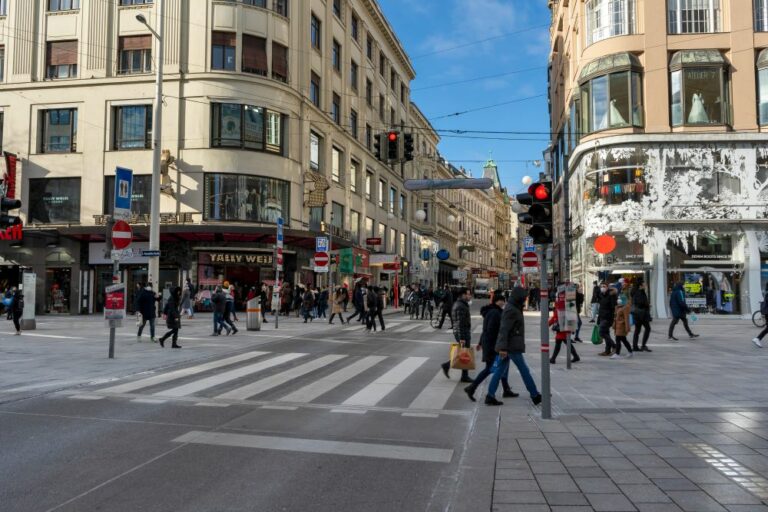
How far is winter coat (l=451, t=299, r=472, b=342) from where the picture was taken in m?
10.9

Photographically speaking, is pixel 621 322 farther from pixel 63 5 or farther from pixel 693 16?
pixel 63 5

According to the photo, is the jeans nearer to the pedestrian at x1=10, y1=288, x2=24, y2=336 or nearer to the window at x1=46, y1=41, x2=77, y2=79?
the pedestrian at x1=10, y1=288, x2=24, y2=336

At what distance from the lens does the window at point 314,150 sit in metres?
35.5

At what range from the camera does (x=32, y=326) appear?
2000 centimetres

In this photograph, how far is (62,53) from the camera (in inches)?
1259

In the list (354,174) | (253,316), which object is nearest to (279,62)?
(354,174)

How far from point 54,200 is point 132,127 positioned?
5.59 m

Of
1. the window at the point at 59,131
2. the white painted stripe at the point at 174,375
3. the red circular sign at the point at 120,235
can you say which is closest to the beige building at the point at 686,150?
the white painted stripe at the point at 174,375

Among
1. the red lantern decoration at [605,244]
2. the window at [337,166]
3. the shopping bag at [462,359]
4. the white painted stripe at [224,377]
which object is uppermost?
the window at [337,166]

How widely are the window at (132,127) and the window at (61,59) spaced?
11.2 ft

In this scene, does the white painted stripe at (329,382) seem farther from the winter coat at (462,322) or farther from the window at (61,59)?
the window at (61,59)

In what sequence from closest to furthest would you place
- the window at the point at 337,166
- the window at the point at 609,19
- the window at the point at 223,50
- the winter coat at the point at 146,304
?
1. the winter coat at the point at 146,304
2. the window at the point at 609,19
3. the window at the point at 223,50
4. the window at the point at 337,166

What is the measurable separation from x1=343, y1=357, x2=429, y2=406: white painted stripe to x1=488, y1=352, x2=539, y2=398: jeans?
1640 millimetres

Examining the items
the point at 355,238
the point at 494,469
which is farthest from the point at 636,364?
the point at 355,238
